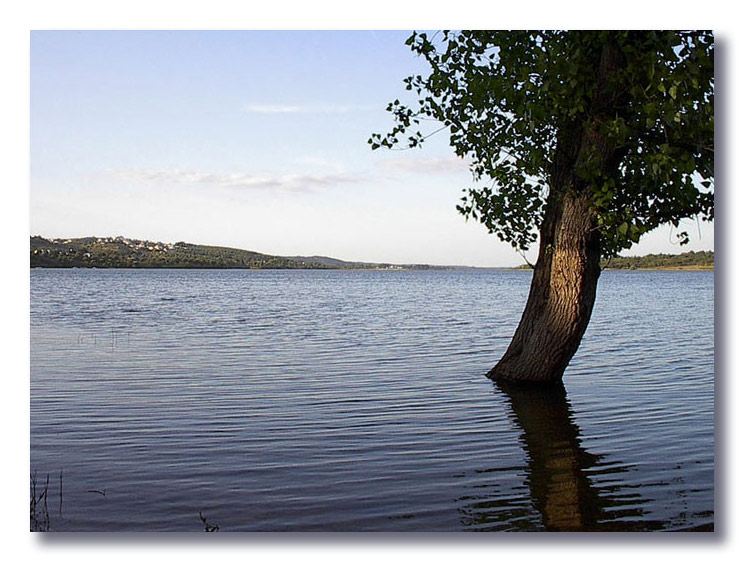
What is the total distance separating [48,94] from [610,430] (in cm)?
675

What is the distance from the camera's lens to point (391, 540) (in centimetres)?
560

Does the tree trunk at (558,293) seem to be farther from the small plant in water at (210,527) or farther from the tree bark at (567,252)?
the small plant in water at (210,527)

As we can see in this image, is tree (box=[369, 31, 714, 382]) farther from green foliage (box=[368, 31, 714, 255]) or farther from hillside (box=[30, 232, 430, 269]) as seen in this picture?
hillside (box=[30, 232, 430, 269])

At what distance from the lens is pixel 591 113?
8555mm

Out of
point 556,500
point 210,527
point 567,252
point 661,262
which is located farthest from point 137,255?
point 556,500

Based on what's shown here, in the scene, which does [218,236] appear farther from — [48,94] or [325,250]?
[48,94]

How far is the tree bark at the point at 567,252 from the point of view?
28.0 ft

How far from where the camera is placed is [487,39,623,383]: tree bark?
8.53 metres

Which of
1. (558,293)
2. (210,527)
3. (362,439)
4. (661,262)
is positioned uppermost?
(661,262)

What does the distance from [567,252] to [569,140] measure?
1.27m

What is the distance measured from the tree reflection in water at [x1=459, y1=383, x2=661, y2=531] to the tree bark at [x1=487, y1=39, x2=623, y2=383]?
6.95 ft

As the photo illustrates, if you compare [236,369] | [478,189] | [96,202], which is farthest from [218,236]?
[478,189]

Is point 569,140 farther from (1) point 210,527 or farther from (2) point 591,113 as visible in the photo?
(1) point 210,527

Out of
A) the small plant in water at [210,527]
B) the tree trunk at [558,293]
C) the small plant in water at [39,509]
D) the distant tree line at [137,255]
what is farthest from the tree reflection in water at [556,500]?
the distant tree line at [137,255]
